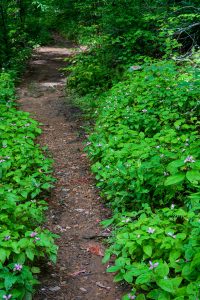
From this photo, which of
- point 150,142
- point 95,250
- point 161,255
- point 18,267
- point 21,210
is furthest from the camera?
point 150,142

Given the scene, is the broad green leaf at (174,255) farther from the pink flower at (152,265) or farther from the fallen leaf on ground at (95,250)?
the fallen leaf on ground at (95,250)

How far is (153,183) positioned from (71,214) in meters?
1.27

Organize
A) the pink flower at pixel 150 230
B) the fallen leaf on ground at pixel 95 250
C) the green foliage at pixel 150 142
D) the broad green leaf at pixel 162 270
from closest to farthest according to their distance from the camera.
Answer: the broad green leaf at pixel 162 270 → the pink flower at pixel 150 230 → the fallen leaf on ground at pixel 95 250 → the green foliage at pixel 150 142

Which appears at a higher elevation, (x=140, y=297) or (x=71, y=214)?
(x=140, y=297)

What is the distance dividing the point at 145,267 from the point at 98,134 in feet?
13.2

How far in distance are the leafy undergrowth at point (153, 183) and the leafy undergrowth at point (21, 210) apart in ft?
2.53

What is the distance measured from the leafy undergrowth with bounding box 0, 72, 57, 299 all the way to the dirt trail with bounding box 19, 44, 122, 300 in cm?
22

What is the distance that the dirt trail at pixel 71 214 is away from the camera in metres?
3.48

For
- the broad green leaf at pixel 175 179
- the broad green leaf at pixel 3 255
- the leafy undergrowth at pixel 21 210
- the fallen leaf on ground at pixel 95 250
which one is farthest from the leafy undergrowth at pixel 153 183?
the broad green leaf at pixel 3 255

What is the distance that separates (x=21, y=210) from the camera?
3.81 metres

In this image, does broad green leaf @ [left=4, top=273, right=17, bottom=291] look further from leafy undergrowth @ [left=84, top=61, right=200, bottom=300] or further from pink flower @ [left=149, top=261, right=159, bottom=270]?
pink flower @ [left=149, top=261, right=159, bottom=270]

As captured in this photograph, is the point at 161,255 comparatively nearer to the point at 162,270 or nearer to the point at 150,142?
the point at 162,270

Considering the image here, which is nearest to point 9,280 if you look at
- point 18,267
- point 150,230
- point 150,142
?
point 18,267

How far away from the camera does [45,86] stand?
478 inches
